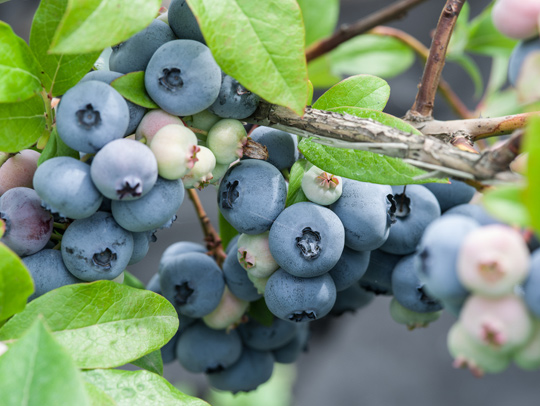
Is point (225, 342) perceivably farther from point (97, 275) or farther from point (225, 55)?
point (225, 55)

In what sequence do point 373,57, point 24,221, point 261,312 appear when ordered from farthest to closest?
point 373,57 → point 261,312 → point 24,221

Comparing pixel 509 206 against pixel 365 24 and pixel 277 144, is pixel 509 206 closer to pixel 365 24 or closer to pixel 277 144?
pixel 277 144

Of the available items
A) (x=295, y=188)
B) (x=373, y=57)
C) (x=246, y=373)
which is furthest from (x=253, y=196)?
(x=373, y=57)

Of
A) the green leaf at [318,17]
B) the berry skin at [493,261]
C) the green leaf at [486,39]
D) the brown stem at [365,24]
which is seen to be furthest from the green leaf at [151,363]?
the green leaf at [486,39]

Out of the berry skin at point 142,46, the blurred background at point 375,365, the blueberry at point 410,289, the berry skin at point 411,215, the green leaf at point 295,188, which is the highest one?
the berry skin at point 142,46

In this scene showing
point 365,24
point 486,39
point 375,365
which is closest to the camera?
point 365,24

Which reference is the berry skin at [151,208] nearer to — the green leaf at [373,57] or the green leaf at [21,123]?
the green leaf at [21,123]
